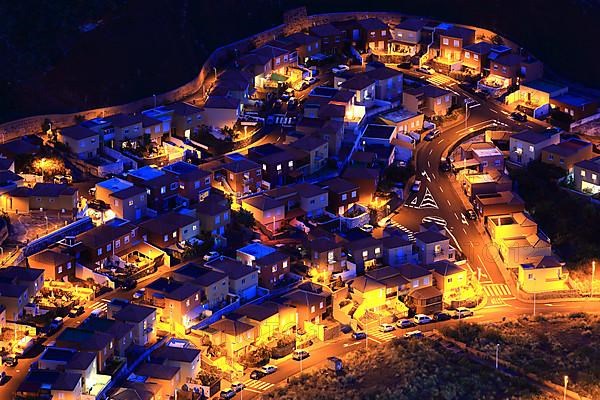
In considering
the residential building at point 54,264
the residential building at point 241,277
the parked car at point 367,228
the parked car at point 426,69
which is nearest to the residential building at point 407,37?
the parked car at point 426,69

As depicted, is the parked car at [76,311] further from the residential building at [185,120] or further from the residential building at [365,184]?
the residential building at [185,120]

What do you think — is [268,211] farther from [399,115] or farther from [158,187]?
[399,115]

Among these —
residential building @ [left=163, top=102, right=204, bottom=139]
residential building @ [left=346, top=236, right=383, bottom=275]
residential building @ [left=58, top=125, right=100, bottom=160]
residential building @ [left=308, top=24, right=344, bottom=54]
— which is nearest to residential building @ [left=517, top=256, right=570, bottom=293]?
residential building @ [left=346, top=236, right=383, bottom=275]

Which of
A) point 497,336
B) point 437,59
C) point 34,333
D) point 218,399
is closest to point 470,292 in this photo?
point 497,336

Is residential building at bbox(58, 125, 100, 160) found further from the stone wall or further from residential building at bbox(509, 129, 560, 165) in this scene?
residential building at bbox(509, 129, 560, 165)

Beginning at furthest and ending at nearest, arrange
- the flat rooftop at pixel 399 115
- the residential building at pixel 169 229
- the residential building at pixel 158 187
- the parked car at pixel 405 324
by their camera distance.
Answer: the flat rooftop at pixel 399 115 < the residential building at pixel 158 187 < the residential building at pixel 169 229 < the parked car at pixel 405 324
